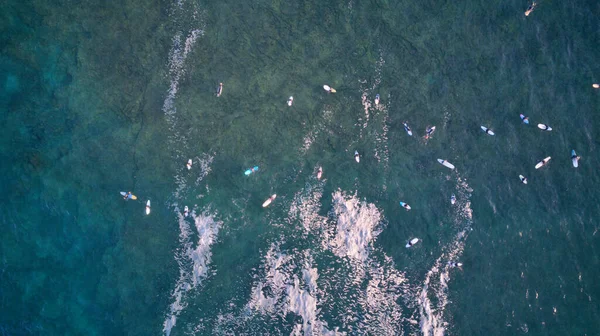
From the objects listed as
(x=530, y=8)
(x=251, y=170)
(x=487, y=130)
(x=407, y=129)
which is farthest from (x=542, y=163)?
(x=251, y=170)

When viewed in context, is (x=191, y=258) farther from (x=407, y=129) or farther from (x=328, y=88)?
(x=407, y=129)

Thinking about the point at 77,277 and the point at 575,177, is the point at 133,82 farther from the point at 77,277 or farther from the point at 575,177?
the point at 575,177

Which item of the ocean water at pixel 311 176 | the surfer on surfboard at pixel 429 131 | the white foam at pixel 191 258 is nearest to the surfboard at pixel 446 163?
the ocean water at pixel 311 176

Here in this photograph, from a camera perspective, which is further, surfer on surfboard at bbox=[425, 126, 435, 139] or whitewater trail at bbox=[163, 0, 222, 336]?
surfer on surfboard at bbox=[425, 126, 435, 139]

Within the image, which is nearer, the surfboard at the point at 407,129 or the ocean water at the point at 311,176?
the ocean water at the point at 311,176

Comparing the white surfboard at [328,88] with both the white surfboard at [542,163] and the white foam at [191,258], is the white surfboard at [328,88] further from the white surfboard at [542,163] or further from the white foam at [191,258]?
the white surfboard at [542,163]

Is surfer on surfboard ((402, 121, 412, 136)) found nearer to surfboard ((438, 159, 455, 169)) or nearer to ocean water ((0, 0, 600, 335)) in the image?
ocean water ((0, 0, 600, 335))

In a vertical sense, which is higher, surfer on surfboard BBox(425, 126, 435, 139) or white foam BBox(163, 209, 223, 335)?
surfer on surfboard BBox(425, 126, 435, 139)

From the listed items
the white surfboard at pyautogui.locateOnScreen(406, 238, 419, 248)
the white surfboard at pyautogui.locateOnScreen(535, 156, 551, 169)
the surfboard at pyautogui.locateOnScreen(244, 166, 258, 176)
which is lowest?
the white surfboard at pyautogui.locateOnScreen(406, 238, 419, 248)

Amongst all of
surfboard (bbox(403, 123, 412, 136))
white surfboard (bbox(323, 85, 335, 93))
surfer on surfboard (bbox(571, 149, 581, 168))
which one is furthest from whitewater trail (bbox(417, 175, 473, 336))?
white surfboard (bbox(323, 85, 335, 93))
